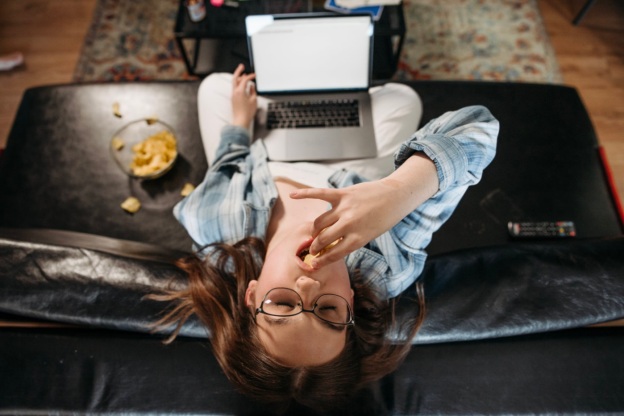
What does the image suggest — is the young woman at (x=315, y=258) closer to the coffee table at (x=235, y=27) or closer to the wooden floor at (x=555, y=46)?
the coffee table at (x=235, y=27)

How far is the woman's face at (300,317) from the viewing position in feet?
3.49

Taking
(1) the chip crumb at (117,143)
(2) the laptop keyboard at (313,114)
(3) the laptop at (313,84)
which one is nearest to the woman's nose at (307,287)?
(3) the laptop at (313,84)

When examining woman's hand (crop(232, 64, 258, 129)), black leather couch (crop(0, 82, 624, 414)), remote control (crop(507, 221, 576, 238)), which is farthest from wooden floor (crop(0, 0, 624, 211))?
woman's hand (crop(232, 64, 258, 129))

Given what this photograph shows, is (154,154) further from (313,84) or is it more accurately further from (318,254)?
(318,254)

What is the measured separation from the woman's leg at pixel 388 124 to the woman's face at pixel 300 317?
60 cm

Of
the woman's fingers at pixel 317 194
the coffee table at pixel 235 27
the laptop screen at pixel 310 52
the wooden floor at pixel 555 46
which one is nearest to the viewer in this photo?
the woman's fingers at pixel 317 194

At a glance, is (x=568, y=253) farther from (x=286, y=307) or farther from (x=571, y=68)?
(x=571, y=68)

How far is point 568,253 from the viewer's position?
1277 mm

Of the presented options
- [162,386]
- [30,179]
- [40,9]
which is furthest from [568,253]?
[40,9]

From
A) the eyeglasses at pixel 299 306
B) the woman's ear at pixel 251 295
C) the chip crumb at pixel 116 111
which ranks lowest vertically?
the woman's ear at pixel 251 295

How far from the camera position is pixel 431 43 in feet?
8.73

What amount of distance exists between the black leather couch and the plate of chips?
62mm

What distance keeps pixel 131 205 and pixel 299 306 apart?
926 millimetres

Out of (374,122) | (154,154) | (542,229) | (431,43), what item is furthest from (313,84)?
(431,43)
